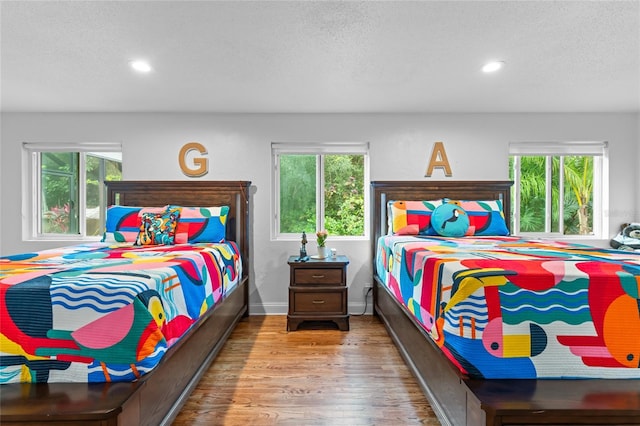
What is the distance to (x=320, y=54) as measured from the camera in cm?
229

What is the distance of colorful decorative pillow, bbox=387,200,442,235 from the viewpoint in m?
3.24

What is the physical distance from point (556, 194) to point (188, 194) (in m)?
4.08

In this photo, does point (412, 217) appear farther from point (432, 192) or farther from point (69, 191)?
point (69, 191)

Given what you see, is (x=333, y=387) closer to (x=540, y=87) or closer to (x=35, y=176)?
(x=540, y=87)

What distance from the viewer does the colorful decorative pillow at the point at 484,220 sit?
3184 mm

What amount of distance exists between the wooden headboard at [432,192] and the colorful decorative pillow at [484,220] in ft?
1.11

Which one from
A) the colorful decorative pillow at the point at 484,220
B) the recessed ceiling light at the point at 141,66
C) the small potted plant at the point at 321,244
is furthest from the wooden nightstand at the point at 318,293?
the recessed ceiling light at the point at 141,66

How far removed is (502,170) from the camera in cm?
371

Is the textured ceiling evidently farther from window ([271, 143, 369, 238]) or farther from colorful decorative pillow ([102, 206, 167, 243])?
colorful decorative pillow ([102, 206, 167, 243])

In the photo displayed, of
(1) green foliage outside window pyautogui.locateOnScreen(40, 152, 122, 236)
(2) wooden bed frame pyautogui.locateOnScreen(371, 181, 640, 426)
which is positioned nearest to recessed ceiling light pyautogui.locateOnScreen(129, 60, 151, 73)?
(1) green foliage outside window pyautogui.locateOnScreen(40, 152, 122, 236)

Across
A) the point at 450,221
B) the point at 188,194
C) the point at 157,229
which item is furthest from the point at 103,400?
the point at 450,221

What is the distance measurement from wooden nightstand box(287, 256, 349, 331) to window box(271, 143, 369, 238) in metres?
0.74

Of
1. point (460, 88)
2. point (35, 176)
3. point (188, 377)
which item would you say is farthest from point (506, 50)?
point (35, 176)

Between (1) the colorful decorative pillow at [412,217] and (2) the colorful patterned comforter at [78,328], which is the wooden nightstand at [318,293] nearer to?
(1) the colorful decorative pillow at [412,217]
